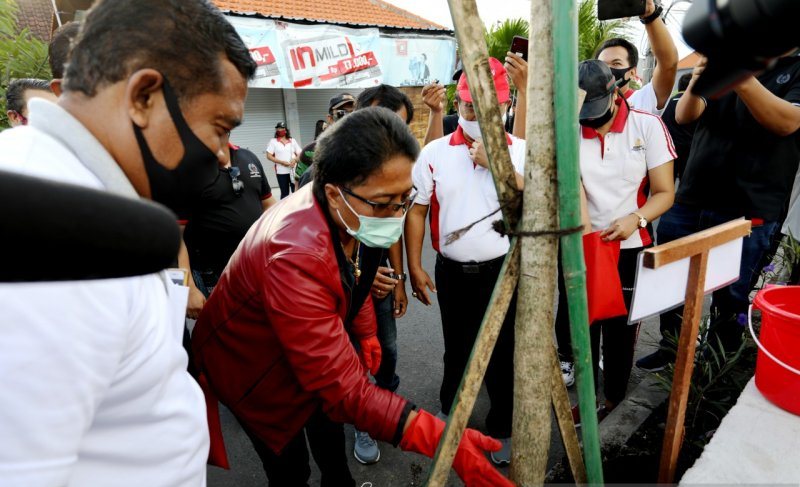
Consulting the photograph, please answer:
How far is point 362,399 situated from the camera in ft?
4.27

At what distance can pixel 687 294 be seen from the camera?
158 centimetres

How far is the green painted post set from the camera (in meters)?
0.95

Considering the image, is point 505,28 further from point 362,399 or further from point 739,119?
point 362,399

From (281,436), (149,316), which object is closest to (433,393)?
(281,436)

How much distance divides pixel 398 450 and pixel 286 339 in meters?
1.54

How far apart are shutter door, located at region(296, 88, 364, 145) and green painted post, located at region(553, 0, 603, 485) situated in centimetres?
1094

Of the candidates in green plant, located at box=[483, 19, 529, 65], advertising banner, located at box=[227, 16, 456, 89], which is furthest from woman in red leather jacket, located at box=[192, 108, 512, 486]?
green plant, located at box=[483, 19, 529, 65]

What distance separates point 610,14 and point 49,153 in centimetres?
222

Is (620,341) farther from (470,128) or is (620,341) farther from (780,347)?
(470,128)

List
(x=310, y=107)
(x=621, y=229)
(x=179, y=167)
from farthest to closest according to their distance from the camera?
(x=310, y=107), (x=621, y=229), (x=179, y=167)

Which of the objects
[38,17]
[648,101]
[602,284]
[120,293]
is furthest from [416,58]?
[38,17]

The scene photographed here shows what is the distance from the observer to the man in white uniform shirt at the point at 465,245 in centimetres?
228

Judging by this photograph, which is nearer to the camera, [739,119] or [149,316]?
[149,316]

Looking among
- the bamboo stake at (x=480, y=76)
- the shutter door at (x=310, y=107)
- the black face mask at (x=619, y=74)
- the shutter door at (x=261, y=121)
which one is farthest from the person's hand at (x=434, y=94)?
the shutter door at (x=310, y=107)
